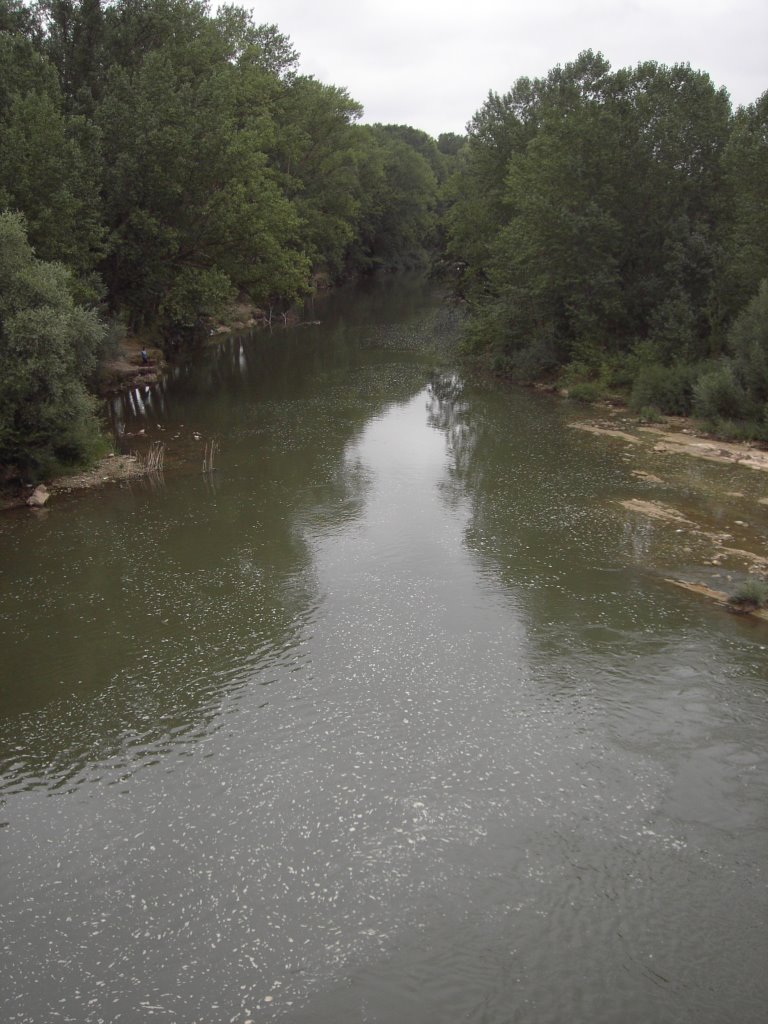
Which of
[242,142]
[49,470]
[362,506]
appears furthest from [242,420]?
[242,142]

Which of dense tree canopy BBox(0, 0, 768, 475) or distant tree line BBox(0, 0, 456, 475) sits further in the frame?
dense tree canopy BBox(0, 0, 768, 475)

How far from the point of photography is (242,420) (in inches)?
1001

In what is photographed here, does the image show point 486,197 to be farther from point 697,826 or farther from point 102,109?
point 697,826

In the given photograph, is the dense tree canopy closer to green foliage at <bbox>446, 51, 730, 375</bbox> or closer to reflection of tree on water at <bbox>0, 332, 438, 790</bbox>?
green foliage at <bbox>446, 51, 730, 375</bbox>

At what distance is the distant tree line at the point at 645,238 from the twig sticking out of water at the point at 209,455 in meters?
13.2

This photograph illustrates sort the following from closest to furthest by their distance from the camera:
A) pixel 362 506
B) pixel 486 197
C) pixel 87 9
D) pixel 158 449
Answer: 1. pixel 362 506
2. pixel 158 449
3. pixel 87 9
4. pixel 486 197

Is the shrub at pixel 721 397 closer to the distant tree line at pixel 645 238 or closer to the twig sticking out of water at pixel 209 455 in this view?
the distant tree line at pixel 645 238

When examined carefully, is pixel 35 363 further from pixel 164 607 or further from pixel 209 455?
pixel 164 607

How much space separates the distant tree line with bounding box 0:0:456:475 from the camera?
1747 cm

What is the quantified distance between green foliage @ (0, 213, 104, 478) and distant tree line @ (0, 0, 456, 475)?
4 centimetres

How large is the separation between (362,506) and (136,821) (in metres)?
9.97

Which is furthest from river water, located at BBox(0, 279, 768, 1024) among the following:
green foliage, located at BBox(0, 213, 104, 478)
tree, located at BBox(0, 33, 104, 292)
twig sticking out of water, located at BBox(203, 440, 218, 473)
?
tree, located at BBox(0, 33, 104, 292)

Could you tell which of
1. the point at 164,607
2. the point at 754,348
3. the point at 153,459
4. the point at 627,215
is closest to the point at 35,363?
the point at 153,459

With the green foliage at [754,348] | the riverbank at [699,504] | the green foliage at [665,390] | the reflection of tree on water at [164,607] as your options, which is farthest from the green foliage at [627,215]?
the reflection of tree on water at [164,607]
